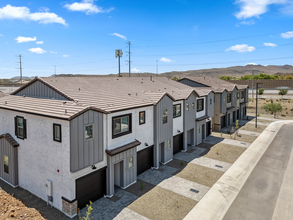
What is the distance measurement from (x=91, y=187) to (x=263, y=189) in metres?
→ 10.9

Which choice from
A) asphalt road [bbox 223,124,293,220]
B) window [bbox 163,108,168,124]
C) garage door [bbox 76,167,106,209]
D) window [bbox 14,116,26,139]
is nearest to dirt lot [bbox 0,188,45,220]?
garage door [bbox 76,167,106,209]

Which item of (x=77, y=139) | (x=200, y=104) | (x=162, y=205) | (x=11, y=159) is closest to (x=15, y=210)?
(x=11, y=159)

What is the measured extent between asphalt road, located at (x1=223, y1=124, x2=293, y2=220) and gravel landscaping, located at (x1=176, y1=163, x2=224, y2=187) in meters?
2.00

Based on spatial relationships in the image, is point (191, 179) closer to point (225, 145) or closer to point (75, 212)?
point (75, 212)

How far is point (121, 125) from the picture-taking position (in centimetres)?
1366

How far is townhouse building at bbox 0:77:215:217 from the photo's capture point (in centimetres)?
1086

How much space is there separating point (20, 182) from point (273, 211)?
601 inches

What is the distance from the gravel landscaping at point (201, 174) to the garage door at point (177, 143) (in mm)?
3100

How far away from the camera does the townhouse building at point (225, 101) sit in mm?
29797

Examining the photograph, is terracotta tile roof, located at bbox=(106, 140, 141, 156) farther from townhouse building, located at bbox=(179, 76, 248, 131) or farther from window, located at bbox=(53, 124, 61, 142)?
townhouse building, located at bbox=(179, 76, 248, 131)

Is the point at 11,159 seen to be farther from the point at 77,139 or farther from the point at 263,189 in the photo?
the point at 263,189

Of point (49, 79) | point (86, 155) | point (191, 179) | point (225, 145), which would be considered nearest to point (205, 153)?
point (225, 145)

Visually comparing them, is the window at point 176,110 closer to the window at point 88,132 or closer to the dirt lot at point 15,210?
the window at point 88,132

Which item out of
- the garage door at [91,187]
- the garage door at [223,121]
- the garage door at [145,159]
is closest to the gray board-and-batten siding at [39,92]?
the garage door at [91,187]
